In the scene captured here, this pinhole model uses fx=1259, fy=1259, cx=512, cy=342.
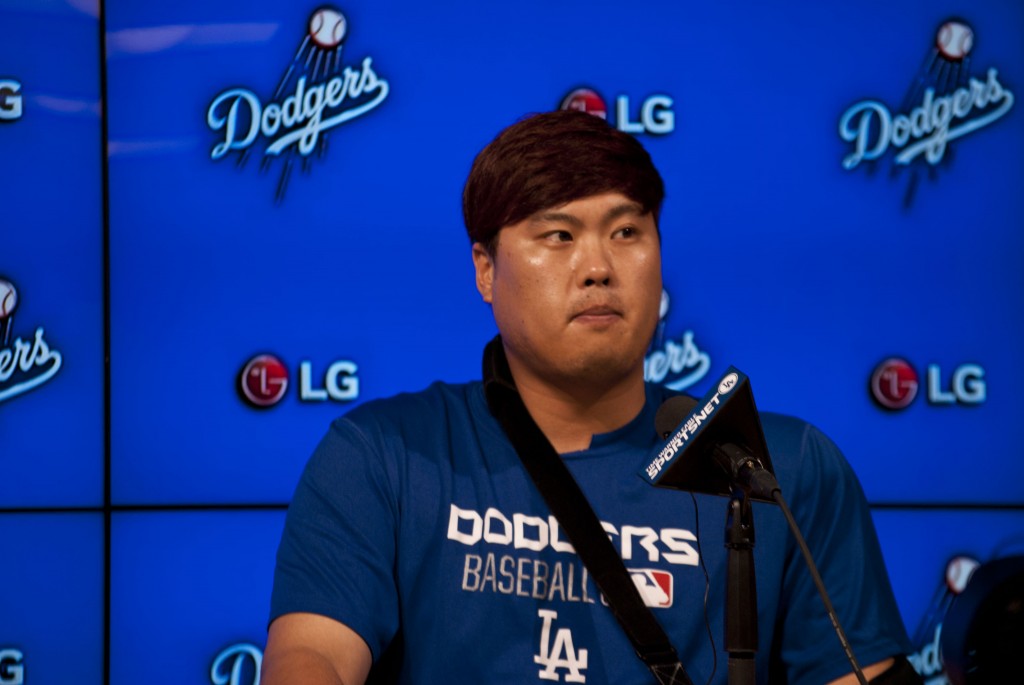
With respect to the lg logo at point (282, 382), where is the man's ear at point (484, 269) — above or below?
above

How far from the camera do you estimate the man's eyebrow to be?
71.4 inches

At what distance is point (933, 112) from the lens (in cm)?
278

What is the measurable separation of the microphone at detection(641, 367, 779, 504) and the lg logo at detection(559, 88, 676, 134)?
1.45m

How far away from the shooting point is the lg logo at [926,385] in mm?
2719

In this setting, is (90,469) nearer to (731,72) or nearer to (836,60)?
(731,72)

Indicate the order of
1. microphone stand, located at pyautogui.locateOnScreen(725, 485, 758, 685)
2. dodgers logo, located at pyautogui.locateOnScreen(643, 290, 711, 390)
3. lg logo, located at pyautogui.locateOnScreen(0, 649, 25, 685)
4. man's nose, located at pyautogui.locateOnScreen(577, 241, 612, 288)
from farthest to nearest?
dodgers logo, located at pyautogui.locateOnScreen(643, 290, 711, 390), lg logo, located at pyautogui.locateOnScreen(0, 649, 25, 685), man's nose, located at pyautogui.locateOnScreen(577, 241, 612, 288), microphone stand, located at pyautogui.locateOnScreen(725, 485, 758, 685)

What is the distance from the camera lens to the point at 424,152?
8.78 feet

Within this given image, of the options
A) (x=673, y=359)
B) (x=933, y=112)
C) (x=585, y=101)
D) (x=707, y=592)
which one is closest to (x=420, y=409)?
(x=707, y=592)

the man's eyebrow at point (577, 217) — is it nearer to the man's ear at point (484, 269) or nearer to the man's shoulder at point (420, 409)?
the man's ear at point (484, 269)

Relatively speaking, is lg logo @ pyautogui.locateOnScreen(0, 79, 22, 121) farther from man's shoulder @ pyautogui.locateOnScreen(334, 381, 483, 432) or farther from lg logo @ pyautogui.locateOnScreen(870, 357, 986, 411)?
lg logo @ pyautogui.locateOnScreen(870, 357, 986, 411)

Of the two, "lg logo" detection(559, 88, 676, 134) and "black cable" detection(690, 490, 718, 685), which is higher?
"lg logo" detection(559, 88, 676, 134)

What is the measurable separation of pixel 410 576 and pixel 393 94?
1.29m

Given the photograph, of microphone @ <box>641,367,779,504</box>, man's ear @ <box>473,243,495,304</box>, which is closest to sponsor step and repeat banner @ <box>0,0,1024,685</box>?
man's ear @ <box>473,243,495,304</box>

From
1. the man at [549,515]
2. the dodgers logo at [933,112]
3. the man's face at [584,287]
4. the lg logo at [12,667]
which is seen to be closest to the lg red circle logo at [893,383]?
the dodgers logo at [933,112]
